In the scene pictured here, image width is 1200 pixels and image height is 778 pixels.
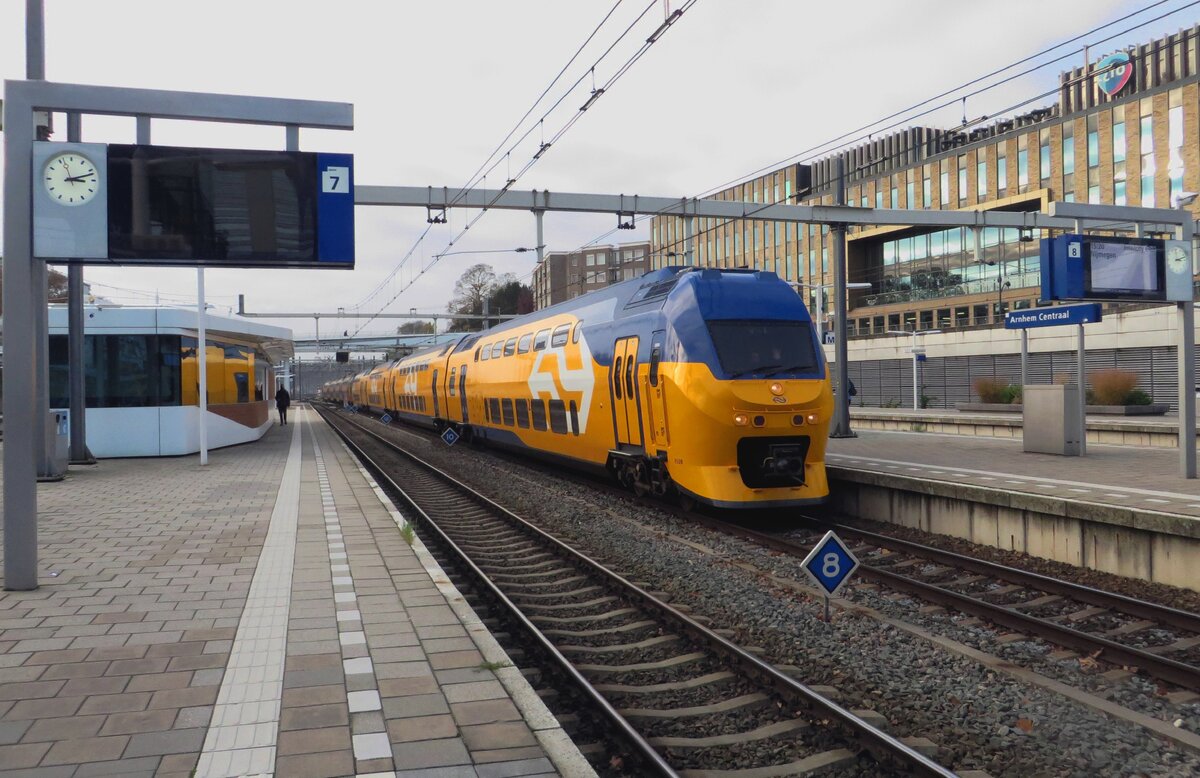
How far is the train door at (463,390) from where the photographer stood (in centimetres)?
2533

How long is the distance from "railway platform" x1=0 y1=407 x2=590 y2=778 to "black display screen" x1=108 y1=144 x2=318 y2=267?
300 centimetres

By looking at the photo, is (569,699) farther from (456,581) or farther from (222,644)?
(456,581)

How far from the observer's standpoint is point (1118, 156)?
1698 inches

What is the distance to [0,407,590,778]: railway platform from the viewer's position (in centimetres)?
412

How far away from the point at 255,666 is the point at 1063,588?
6873 mm

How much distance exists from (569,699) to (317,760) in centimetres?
183

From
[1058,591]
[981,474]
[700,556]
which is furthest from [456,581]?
[981,474]

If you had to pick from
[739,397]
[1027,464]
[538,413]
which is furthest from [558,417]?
[1027,464]

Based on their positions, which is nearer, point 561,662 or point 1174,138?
point 561,662

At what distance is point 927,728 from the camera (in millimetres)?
4984

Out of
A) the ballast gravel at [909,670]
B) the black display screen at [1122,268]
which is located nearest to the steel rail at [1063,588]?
the ballast gravel at [909,670]

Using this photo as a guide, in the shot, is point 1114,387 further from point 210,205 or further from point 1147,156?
point 210,205

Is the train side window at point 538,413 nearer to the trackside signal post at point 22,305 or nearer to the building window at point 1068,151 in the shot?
the trackside signal post at point 22,305

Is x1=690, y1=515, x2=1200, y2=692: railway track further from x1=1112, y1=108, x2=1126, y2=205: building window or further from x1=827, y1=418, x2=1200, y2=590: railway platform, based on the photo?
x1=1112, y1=108, x2=1126, y2=205: building window
